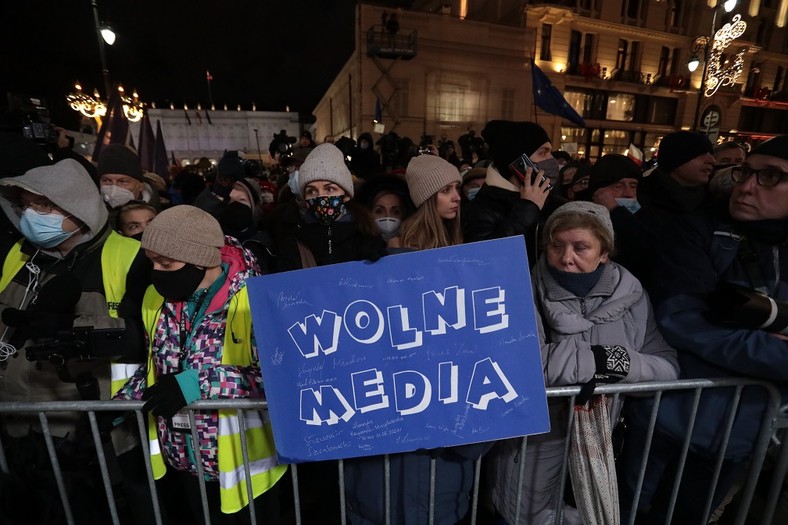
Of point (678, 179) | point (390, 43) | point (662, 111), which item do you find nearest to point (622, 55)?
point (662, 111)

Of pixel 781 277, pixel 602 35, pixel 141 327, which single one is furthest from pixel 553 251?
pixel 602 35

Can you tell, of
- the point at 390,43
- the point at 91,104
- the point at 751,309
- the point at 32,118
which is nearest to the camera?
the point at 751,309

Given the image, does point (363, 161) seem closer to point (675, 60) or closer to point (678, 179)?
point (678, 179)

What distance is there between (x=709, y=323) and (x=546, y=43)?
31.2 m

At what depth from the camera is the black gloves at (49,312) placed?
172 centimetres

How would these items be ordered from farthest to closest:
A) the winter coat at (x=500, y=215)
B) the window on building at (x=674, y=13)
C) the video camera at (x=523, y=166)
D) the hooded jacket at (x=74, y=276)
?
1. the window on building at (x=674, y=13)
2. the video camera at (x=523, y=166)
3. the winter coat at (x=500, y=215)
4. the hooded jacket at (x=74, y=276)

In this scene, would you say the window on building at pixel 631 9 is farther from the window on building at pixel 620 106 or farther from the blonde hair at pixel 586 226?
the blonde hair at pixel 586 226

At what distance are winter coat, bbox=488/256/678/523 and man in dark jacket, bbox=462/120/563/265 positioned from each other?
608 mm

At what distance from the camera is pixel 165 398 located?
4.99 ft

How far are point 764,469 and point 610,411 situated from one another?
173 centimetres

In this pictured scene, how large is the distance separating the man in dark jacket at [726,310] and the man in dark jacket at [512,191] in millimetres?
815

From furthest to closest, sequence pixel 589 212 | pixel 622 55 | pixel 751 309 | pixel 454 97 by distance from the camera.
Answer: pixel 622 55, pixel 454 97, pixel 589 212, pixel 751 309

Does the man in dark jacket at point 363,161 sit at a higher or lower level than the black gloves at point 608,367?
higher

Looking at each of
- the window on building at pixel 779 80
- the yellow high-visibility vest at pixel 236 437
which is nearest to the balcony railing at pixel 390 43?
the yellow high-visibility vest at pixel 236 437
